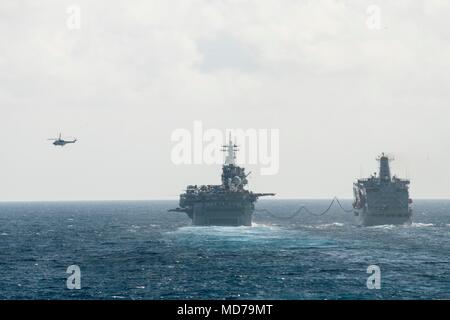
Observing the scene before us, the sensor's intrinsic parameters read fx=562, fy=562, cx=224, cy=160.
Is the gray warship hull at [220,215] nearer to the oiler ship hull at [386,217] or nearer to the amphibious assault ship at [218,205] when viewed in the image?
the amphibious assault ship at [218,205]

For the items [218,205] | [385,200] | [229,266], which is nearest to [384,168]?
[385,200]

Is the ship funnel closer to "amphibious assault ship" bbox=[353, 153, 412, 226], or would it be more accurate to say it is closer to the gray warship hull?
"amphibious assault ship" bbox=[353, 153, 412, 226]

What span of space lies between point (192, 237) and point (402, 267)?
166ft

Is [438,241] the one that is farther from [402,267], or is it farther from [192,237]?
[192,237]

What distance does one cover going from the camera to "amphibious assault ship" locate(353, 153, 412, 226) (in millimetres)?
133462

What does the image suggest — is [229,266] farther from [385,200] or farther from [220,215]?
[385,200]

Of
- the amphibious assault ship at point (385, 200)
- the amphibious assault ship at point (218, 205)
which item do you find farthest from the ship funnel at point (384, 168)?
the amphibious assault ship at point (218, 205)

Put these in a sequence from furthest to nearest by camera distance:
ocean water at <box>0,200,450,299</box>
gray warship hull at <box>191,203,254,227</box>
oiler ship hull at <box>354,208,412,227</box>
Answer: oiler ship hull at <box>354,208,412,227</box> → gray warship hull at <box>191,203,254,227</box> → ocean water at <box>0,200,450,299</box>

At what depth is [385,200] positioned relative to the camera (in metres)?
135

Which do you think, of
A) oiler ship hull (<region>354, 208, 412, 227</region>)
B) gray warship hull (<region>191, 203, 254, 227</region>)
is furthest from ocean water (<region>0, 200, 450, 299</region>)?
oiler ship hull (<region>354, 208, 412, 227</region>)

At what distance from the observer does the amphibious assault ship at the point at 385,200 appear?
13346cm

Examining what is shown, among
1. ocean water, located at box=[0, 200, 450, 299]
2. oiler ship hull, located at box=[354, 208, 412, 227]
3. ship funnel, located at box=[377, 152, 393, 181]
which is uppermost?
ship funnel, located at box=[377, 152, 393, 181]
